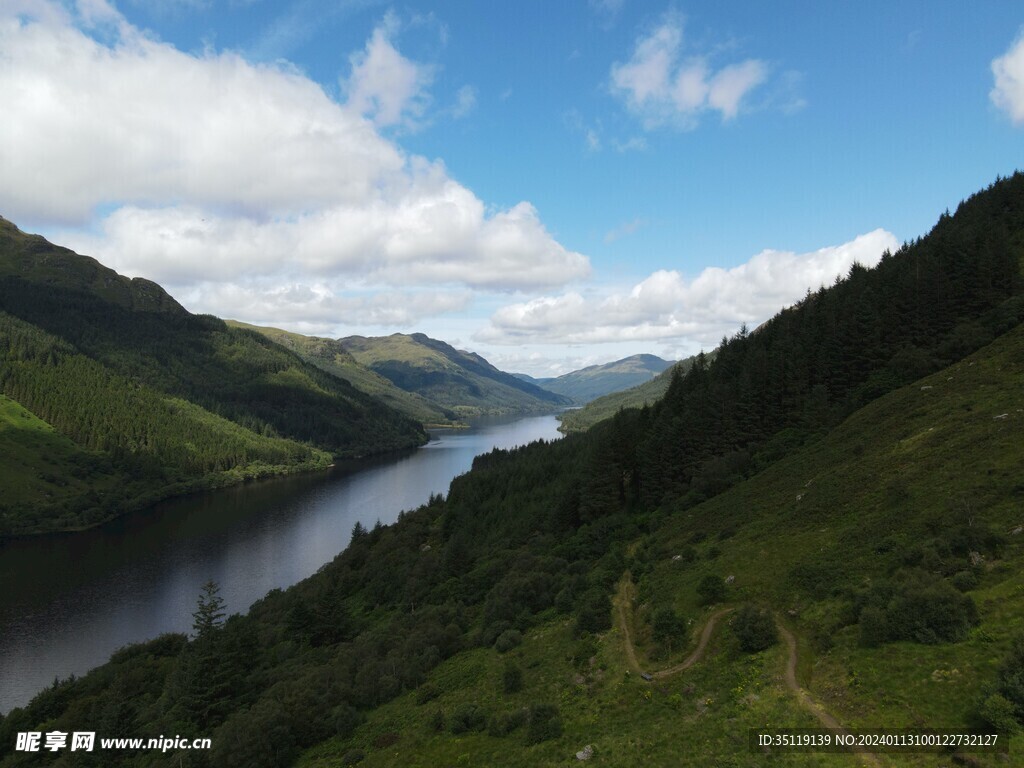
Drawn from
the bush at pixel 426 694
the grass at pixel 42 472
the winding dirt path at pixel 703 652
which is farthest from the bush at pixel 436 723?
the grass at pixel 42 472

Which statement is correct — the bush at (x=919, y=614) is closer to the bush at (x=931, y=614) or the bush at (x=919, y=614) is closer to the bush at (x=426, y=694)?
Result: the bush at (x=931, y=614)

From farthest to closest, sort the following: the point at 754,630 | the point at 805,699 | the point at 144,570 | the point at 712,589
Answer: the point at 144,570 → the point at 712,589 → the point at 754,630 → the point at 805,699

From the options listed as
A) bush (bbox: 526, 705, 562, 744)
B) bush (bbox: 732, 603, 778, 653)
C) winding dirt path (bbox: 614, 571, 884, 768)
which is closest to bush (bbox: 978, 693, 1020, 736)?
winding dirt path (bbox: 614, 571, 884, 768)

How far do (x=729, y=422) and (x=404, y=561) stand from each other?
64.6 metres

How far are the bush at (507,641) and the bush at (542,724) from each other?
15426 millimetres

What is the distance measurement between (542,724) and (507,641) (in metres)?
17.0

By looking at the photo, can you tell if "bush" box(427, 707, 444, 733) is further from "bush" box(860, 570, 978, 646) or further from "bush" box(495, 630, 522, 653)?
"bush" box(860, 570, 978, 646)

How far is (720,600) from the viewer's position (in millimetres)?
38531

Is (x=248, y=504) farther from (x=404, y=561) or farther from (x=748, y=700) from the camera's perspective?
(x=748, y=700)

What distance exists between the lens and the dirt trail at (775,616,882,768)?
1927 cm

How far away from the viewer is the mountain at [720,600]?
959 inches

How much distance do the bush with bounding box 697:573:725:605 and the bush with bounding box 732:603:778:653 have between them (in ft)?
21.4

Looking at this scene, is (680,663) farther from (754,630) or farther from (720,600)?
(720,600)

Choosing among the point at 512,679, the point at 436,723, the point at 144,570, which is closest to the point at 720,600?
the point at 512,679
